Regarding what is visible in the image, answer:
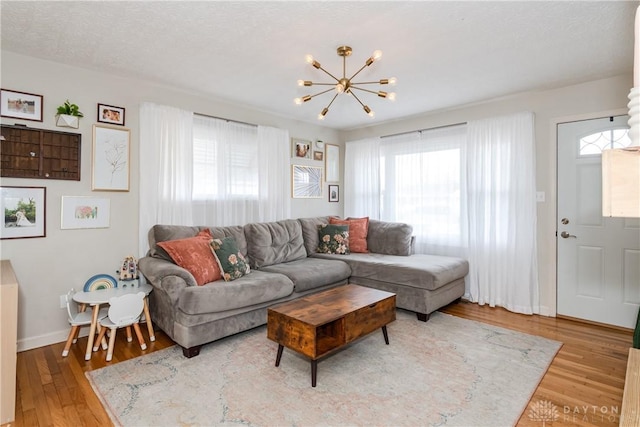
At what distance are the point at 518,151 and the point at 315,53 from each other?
2.58m

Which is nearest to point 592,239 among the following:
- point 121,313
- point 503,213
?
point 503,213

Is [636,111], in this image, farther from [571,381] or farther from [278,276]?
[278,276]

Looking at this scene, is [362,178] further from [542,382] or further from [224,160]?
[542,382]

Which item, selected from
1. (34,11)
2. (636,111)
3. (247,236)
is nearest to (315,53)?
(34,11)

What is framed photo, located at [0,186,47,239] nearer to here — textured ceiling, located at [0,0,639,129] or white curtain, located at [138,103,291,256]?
white curtain, located at [138,103,291,256]

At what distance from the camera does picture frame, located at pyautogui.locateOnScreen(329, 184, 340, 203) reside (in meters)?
5.52

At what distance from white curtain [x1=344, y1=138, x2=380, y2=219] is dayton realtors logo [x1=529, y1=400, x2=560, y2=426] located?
3.33 metres

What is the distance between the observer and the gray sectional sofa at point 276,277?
267 centimetres

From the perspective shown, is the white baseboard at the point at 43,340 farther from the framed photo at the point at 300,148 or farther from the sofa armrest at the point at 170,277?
the framed photo at the point at 300,148

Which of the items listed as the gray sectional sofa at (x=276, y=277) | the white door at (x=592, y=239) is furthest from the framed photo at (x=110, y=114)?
the white door at (x=592, y=239)

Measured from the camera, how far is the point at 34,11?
7.01ft

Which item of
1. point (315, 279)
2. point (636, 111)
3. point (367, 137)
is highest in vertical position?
point (367, 137)

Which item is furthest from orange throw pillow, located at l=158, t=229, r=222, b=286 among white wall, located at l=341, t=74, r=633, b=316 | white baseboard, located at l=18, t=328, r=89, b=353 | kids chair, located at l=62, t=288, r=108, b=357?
white wall, located at l=341, t=74, r=633, b=316

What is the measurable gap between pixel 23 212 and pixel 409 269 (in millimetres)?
3544
